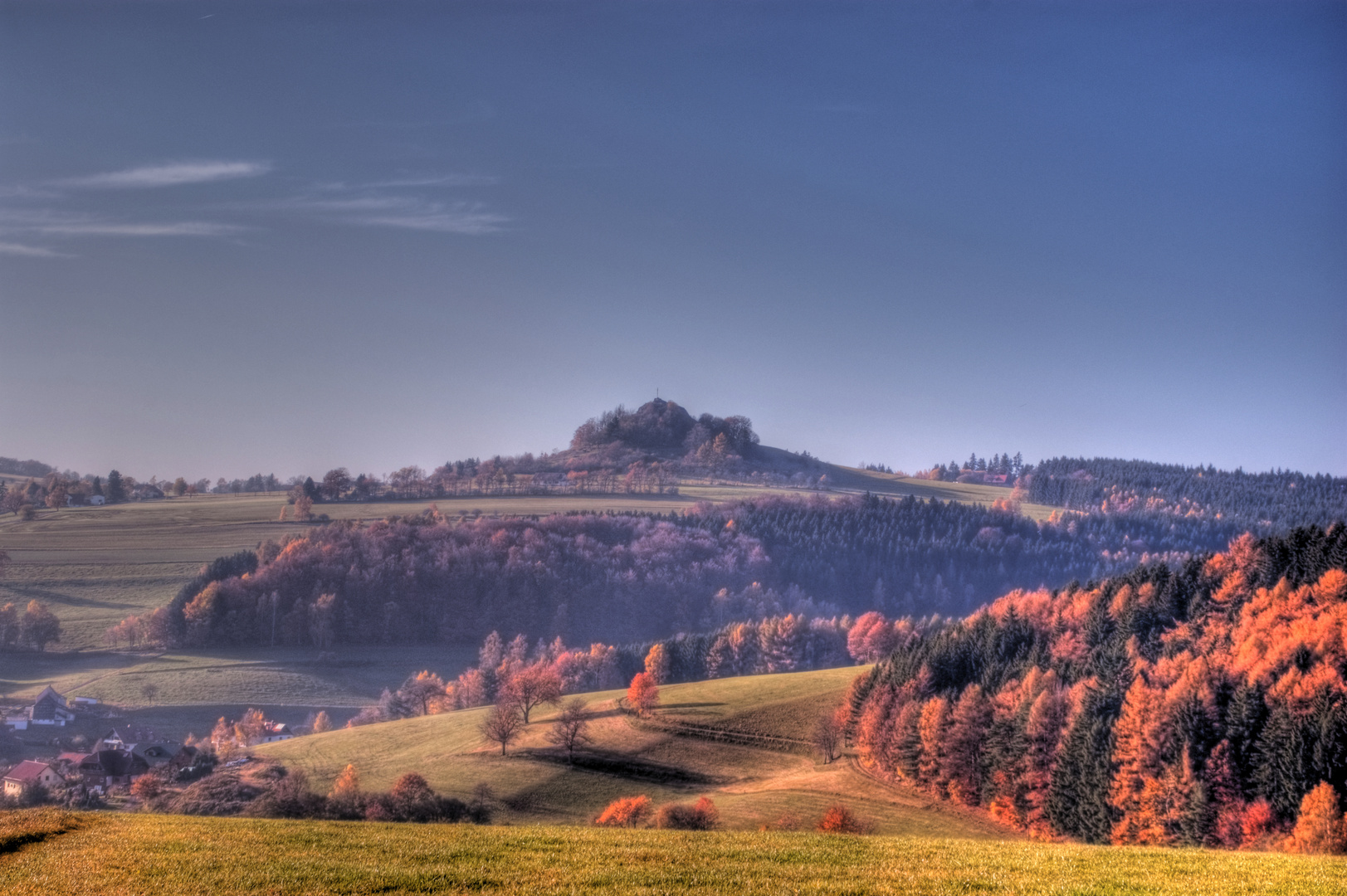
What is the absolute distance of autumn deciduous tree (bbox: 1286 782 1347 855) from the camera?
5559 cm

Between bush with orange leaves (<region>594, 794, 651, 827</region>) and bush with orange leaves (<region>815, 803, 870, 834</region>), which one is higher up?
bush with orange leaves (<region>815, 803, 870, 834</region>)

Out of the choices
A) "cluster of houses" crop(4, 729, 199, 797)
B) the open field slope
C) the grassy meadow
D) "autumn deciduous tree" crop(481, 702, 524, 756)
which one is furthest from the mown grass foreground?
the grassy meadow

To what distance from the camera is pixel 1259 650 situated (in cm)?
7350

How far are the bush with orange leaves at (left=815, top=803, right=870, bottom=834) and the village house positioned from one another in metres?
79.3

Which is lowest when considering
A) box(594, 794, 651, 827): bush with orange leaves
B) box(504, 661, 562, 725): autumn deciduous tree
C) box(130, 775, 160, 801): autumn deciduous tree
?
box(130, 775, 160, 801): autumn deciduous tree

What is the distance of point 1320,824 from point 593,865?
64.1 metres

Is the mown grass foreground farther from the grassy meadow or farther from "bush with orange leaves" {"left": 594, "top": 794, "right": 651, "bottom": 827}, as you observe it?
the grassy meadow

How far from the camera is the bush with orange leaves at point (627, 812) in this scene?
67250 mm

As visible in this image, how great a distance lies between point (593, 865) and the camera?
17.0 metres

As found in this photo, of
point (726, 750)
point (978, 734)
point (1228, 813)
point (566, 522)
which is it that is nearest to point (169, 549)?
point (566, 522)

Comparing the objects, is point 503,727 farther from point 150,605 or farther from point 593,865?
point 593,865

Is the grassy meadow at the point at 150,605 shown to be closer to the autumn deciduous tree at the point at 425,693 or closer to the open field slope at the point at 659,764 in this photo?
the autumn deciduous tree at the point at 425,693

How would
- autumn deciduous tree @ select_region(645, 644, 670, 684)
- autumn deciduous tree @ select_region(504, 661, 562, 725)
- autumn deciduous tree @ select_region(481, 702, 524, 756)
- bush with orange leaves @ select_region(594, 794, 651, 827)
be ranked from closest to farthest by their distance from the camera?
bush with orange leaves @ select_region(594, 794, 651, 827) → autumn deciduous tree @ select_region(481, 702, 524, 756) → autumn deciduous tree @ select_region(504, 661, 562, 725) → autumn deciduous tree @ select_region(645, 644, 670, 684)

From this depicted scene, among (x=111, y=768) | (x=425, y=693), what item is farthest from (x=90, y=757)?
(x=425, y=693)
